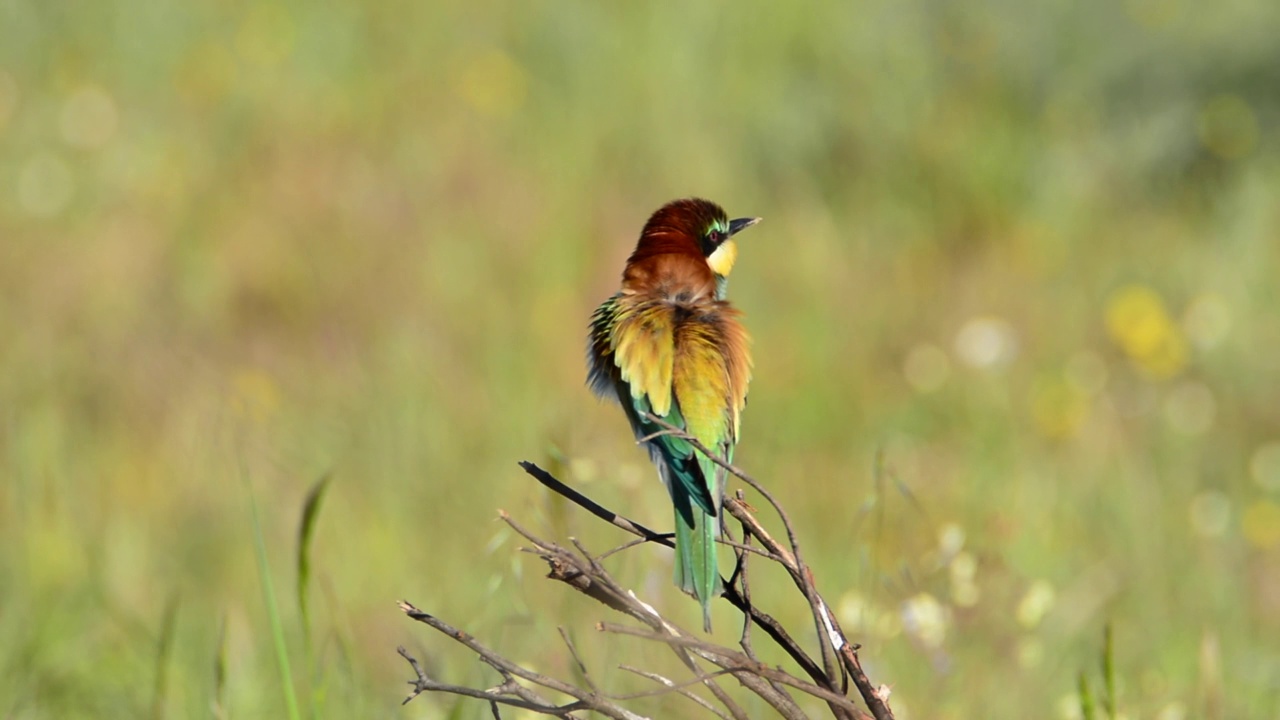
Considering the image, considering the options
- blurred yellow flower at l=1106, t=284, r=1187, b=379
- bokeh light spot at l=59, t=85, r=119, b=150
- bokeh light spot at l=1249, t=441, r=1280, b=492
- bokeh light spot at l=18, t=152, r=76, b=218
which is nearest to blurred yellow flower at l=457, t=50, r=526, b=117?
bokeh light spot at l=59, t=85, r=119, b=150

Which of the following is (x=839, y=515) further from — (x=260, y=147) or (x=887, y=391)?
(x=260, y=147)

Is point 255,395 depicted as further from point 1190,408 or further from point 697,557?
point 697,557

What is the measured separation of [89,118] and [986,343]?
3.59 metres

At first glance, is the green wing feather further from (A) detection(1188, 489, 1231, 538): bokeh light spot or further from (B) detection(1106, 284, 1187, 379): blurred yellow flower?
(B) detection(1106, 284, 1187, 379): blurred yellow flower

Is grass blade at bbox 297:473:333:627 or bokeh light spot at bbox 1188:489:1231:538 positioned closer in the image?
grass blade at bbox 297:473:333:627

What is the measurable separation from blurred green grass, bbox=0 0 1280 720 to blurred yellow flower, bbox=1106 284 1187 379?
2 centimetres

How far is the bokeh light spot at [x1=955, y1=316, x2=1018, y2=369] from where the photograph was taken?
15.7 feet

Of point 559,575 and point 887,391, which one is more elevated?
point 887,391

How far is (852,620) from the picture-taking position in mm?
2533

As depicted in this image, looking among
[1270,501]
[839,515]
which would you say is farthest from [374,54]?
[1270,501]

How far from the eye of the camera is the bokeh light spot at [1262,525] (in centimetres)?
395

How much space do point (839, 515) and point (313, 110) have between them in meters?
3.10

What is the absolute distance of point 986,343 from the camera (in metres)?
4.87

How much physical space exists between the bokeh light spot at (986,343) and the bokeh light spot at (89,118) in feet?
10.9
